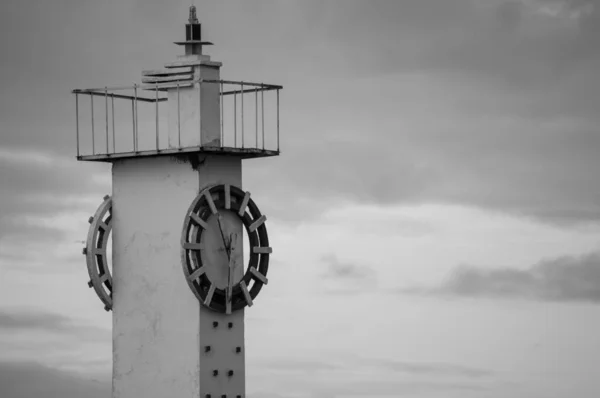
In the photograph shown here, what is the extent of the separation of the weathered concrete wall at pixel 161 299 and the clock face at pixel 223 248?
1.05 ft

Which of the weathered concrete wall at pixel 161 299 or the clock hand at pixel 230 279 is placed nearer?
the weathered concrete wall at pixel 161 299

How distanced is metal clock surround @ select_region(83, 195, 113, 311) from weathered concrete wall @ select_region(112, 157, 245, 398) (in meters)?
0.19

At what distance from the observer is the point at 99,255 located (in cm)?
4262

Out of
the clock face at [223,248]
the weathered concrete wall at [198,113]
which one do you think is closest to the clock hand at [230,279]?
the clock face at [223,248]

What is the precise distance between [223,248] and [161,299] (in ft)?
5.83

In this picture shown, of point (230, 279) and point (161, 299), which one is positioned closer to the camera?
point (230, 279)

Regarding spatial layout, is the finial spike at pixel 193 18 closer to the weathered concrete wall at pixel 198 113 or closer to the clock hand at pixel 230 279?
the weathered concrete wall at pixel 198 113

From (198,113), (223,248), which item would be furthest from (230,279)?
(198,113)

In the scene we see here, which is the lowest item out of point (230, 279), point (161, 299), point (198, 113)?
point (161, 299)

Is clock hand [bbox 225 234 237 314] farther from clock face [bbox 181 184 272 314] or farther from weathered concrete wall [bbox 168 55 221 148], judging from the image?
weathered concrete wall [bbox 168 55 221 148]

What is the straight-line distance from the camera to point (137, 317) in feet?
138

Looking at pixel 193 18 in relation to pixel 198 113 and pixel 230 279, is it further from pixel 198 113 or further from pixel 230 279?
pixel 230 279

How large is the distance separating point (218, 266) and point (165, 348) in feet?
7.04

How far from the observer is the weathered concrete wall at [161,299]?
134 ft
